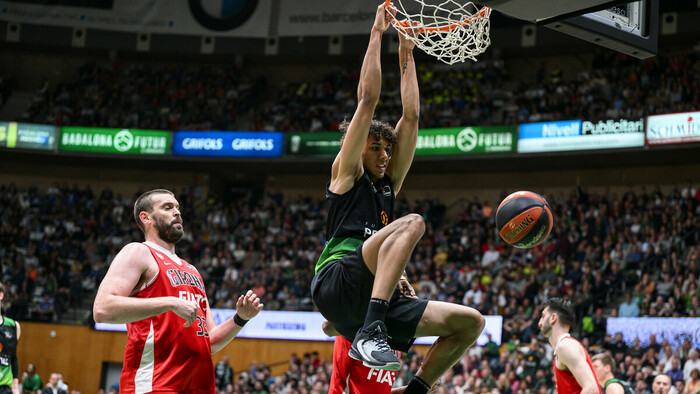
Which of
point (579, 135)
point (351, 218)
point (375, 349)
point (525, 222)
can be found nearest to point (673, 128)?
point (579, 135)

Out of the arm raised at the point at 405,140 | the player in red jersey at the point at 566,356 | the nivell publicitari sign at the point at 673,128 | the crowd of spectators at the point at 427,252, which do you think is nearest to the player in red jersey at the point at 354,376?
the arm raised at the point at 405,140

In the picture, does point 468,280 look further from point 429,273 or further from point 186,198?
point 186,198

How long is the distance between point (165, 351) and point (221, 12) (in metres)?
23.7

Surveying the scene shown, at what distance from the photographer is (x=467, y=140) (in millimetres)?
22156

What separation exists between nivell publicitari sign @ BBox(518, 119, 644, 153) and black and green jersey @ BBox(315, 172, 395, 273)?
16677 mm

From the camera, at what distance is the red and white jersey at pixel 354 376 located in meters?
4.96

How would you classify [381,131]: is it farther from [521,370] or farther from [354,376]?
[521,370]

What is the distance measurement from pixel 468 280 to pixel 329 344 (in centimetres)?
395

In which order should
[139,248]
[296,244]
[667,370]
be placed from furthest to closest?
[296,244] < [667,370] < [139,248]

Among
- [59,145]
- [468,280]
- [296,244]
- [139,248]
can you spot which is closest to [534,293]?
[468,280]

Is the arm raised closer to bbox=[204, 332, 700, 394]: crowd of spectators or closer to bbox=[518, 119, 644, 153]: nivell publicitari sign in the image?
bbox=[204, 332, 700, 394]: crowd of spectators

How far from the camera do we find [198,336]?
4547 millimetres

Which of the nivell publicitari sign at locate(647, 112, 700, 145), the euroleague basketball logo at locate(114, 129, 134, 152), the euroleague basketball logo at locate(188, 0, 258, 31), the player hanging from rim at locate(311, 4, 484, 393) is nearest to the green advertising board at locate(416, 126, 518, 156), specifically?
the nivell publicitari sign at locate(647, 112, 700, 145)

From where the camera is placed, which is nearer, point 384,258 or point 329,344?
point 384,258
